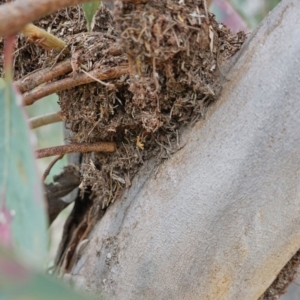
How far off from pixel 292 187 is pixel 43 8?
14.3 inches

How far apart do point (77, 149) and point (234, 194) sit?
25cm

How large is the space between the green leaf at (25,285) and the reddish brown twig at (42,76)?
0.36 meters

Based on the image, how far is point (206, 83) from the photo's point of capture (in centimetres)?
58

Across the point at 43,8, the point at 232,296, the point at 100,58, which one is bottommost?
the point at 232,296

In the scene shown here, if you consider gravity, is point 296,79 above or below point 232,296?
above

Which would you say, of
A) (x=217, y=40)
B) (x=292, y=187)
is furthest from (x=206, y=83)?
(x=292, y=187)

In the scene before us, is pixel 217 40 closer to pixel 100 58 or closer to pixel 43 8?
pixel 100 58

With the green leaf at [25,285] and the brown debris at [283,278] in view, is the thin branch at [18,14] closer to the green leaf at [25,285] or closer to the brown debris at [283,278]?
the green leaf at [25,285]

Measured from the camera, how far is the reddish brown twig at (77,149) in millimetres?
632

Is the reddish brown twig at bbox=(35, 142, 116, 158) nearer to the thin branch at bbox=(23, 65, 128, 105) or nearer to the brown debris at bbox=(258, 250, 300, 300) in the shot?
the thin branch at bbox=(23, 65, 128, 105)

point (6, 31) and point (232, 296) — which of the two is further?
point (232, 296)

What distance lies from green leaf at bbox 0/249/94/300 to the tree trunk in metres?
0.31

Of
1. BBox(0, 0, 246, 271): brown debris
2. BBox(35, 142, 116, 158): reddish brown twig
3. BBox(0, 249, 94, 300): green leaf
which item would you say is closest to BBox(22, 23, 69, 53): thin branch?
BBox(0, 0, 246, 271): brown debris

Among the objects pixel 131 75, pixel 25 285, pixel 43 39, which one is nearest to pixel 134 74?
pixel 131 75
